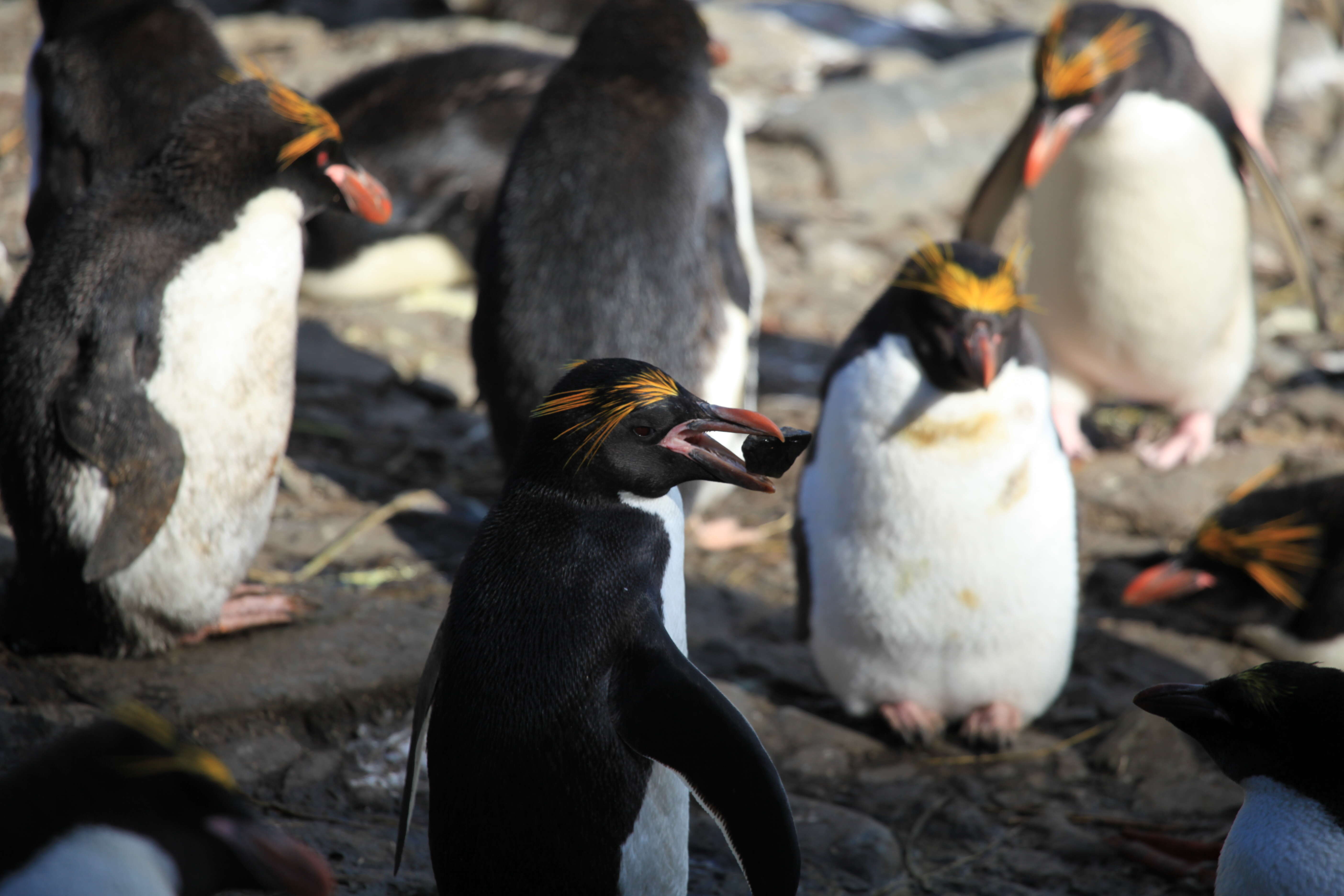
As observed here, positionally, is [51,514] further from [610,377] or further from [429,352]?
[429,352]

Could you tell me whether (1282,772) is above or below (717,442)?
below

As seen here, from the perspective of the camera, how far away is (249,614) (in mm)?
2793

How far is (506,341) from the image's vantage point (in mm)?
3582

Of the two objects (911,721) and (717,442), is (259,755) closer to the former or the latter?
(717,442)

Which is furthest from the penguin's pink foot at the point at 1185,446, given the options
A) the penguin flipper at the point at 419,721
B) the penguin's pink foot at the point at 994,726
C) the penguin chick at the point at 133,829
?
the penguin chick at the point at 133,829

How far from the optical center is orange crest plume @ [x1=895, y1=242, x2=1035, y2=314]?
2.52 meters

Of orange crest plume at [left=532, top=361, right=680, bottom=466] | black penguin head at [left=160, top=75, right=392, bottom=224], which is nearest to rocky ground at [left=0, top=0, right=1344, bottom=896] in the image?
orange crest plume at [left=532, top=361, right=680, bottom=466]

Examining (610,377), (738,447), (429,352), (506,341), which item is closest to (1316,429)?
(738,447)

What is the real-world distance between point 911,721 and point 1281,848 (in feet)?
3.73

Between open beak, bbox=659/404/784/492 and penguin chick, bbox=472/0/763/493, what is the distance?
1.62 m

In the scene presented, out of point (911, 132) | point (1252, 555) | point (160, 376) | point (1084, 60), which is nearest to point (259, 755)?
point (160, 376)

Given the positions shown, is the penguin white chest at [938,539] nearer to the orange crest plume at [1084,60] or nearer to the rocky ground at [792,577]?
the rocky ground at [792,577]

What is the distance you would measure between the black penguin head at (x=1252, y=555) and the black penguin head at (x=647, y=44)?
1936 mm

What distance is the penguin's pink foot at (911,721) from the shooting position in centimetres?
287
